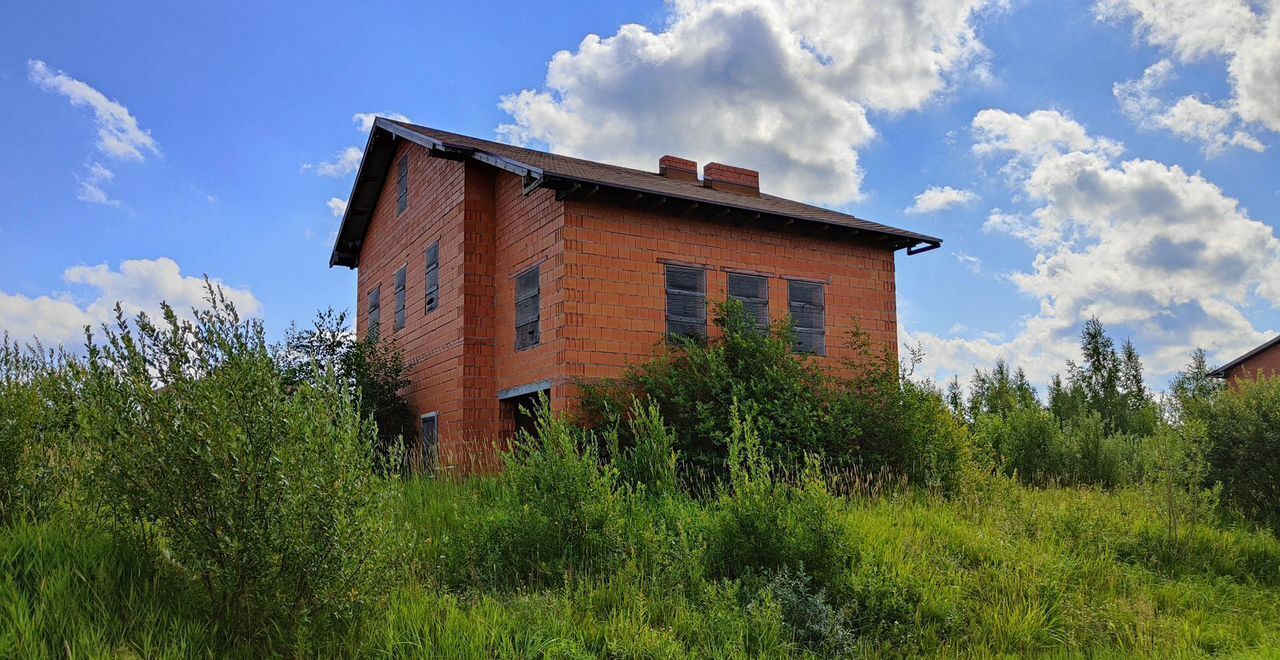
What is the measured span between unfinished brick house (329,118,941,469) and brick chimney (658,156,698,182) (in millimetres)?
31

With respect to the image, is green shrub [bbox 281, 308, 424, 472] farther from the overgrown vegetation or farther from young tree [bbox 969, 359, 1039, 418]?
young tree [bbox 969, 359, 1039, 418]

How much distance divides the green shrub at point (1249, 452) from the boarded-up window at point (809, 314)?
20.5ft

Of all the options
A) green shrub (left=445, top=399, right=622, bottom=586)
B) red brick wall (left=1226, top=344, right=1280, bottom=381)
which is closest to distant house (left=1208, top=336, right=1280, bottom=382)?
red brick wall (left=1226, top=344, right=1280, bottom=381)

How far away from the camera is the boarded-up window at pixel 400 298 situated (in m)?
20.0

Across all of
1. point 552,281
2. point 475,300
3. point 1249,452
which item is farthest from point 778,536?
point 475,300

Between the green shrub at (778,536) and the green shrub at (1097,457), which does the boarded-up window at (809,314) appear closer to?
the green shrub at (1097,457)

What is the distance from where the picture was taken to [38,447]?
314 inches

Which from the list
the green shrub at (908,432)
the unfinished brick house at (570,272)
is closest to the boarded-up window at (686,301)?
the unfinished brick house at (570,272)

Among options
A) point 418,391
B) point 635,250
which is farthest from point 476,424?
point 635,250

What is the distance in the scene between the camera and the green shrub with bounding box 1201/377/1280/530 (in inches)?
535

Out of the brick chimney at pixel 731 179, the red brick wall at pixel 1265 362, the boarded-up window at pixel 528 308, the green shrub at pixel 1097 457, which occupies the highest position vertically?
the brick chimney at pixel 731 179

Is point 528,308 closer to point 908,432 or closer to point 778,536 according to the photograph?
point 908,432

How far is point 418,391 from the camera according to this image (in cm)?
1825

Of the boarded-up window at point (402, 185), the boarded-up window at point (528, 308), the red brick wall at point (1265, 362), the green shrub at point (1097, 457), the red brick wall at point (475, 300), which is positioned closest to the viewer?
the red brick wall at point (475, 300)
